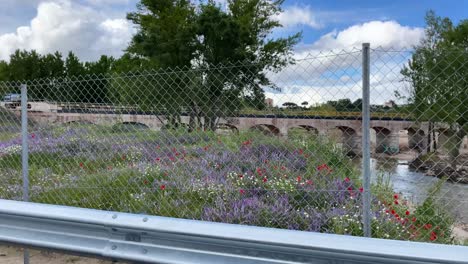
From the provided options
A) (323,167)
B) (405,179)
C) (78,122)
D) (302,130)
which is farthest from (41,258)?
(405,179)

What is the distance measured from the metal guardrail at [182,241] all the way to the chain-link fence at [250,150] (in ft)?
4.38

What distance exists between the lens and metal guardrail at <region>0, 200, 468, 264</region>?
6.30 ft

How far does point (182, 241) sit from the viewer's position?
2.29 meters

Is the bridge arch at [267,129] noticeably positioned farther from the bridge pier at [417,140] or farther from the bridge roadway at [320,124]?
the bridge pier at [417,140]

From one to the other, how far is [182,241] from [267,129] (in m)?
3.06

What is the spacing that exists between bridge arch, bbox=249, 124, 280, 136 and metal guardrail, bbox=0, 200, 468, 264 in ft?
8.88

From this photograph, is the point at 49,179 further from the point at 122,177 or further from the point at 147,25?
the point at 147,25

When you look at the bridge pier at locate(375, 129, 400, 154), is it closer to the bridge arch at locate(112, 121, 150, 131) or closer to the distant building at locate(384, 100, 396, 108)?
the distant building at locate(384, 100, 396, 108)

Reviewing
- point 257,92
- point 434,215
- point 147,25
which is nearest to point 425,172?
point 434,215

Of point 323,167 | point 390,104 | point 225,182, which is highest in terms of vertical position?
point 390,104

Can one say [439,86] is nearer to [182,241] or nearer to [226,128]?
[182,241]

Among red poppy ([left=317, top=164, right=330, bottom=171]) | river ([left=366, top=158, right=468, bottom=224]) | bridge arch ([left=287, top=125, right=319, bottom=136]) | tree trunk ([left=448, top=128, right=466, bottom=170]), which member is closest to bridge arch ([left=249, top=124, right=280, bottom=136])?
bridge arch ([left=287, top=125, right=319, bottom=136])

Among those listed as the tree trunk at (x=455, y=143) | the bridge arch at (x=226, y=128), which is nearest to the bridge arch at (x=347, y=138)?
the tree trunk at (x=455, y=143)

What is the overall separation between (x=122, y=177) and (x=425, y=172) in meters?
4.32
